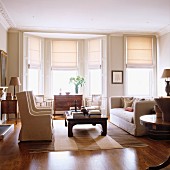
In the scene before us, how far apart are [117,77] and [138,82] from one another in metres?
0.94

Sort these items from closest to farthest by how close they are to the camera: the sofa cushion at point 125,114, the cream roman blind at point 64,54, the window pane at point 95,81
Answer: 1. the sofa cushion at point 125,114
2. the window pane at point 95,81
3. the cream roman blind at point 64,54

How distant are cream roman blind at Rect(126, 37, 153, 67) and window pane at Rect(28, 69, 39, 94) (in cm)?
357

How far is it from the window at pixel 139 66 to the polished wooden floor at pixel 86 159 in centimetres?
475

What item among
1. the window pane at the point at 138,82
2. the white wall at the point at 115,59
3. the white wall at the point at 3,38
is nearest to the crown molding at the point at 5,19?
the white wall at the point at 3,38

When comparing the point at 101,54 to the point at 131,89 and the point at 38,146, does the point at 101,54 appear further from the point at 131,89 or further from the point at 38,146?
the point at 38,146

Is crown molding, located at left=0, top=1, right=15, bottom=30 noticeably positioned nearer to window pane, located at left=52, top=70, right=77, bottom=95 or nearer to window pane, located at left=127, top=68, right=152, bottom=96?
window pane, located at left=52, top=70, right=77, bottom=95

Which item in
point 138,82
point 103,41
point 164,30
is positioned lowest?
point 138,82

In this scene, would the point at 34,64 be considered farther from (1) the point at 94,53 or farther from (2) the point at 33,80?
(1) the point at 94,53

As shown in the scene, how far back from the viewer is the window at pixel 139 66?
8.86 m

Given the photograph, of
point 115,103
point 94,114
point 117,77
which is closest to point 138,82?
point 117,77

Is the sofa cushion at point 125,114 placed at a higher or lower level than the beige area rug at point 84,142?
higher

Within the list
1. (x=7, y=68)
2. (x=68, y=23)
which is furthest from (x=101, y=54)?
(x=7, y=68)

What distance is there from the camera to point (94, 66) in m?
9.06

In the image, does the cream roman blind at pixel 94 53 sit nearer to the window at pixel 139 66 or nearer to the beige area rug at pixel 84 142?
the window at pixel 139 66
